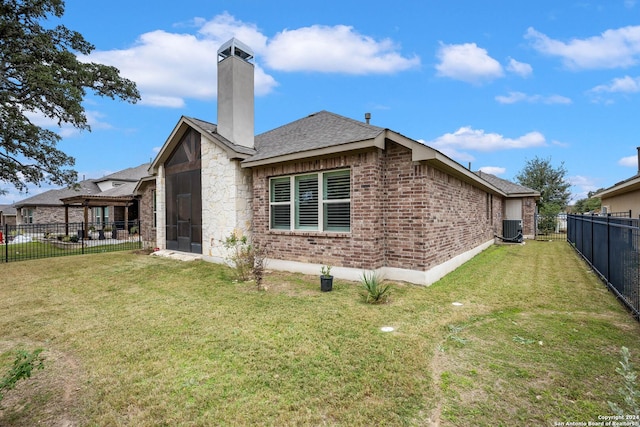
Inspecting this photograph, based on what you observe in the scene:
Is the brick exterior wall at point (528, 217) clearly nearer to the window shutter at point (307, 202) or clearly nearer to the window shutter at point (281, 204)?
the window shutter at point (307, 202)

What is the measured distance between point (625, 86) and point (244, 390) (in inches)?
850

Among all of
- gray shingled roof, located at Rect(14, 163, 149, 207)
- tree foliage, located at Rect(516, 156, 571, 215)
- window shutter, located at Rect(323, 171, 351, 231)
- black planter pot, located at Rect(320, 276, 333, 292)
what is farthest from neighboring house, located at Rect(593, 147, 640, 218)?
gray shingled roof, located at Rect(14, 163, 149, 207)

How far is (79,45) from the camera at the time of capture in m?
13.9

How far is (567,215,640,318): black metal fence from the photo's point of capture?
16.1 feet

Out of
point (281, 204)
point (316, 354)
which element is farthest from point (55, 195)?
point (316, 354)

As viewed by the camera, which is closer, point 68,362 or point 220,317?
point 68,362

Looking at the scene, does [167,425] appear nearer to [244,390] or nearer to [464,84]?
[244,390]

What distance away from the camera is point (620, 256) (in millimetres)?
5750

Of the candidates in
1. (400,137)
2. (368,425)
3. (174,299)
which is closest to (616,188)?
(400,137)

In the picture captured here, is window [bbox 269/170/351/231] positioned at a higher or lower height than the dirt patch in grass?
higher

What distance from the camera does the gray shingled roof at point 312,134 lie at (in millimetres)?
7470

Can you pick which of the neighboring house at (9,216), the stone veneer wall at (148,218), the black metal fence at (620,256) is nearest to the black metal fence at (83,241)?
the stone veneer wall at (148,218)

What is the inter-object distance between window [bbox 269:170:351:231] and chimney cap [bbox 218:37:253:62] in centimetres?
496

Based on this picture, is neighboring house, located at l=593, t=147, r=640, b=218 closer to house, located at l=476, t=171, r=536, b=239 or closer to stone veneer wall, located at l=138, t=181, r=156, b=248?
house, located at l=476, t=171, r=536, b=239
